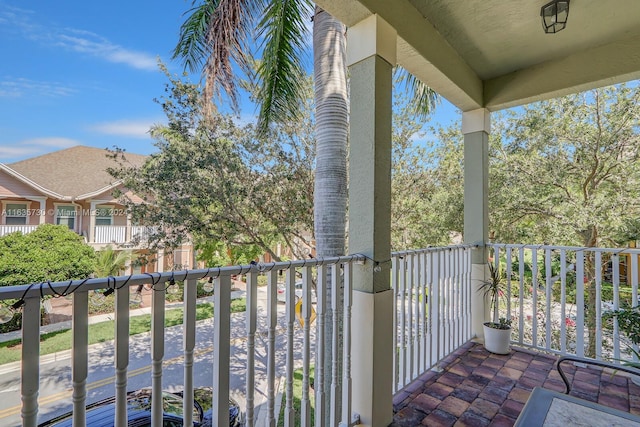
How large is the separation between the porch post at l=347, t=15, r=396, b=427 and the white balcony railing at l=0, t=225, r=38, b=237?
8250 millimetres

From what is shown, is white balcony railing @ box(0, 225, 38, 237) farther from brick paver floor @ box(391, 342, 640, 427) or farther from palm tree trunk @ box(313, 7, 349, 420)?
brick paver floor @ box(391, 342, 640, 427)

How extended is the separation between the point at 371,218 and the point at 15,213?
8.76 m

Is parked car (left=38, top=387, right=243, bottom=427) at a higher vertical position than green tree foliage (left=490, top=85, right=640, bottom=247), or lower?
lower

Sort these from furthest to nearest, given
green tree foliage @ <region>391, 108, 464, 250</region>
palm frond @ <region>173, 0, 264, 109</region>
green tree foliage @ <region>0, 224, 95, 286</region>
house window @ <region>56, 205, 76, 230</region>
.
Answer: house window @ <region>56, 205, 76, 230</region> → green tree foliage @ <region>391, 108, 464, 250</region> → green tree foliage @ <region>0, 224, 95, 286</region> → palm frond @ <region>173, 0, 264, 109</region>

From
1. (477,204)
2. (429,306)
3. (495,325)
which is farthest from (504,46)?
(495,325)

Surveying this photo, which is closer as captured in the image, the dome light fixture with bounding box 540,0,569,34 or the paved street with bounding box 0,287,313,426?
the dome light fixture with bounding box 540,0,569,34

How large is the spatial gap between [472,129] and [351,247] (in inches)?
98.9

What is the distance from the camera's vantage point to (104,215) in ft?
26.3

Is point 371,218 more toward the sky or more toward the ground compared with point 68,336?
more toward the sky

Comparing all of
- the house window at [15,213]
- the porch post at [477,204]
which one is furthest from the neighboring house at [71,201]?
the porch post at [477,204]

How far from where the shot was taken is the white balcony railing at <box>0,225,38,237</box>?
654 centimetres

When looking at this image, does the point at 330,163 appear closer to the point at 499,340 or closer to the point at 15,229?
the point at 499,340

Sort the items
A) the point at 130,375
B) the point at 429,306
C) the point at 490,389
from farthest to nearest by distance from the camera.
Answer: the point at 130,375, the point at 429,306, the point at 490,389

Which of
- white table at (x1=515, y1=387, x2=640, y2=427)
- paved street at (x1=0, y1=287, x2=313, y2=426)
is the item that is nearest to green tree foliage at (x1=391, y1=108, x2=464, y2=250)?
paved street at (x1=0, y1=287, x2=313, y2=426)
